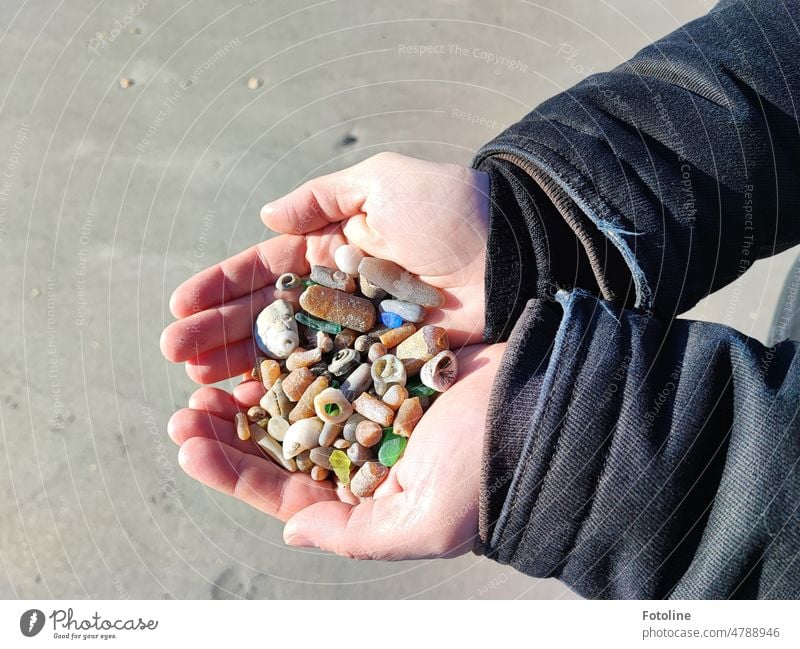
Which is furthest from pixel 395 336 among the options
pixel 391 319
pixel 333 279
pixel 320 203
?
pixel 320 203

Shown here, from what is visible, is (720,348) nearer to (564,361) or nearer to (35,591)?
(564,361)

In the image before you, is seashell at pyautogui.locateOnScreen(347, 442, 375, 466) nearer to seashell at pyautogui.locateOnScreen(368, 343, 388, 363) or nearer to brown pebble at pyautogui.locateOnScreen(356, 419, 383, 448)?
brown pebble at pyautogui.locateOnScreen(356, 419, 383, 448)

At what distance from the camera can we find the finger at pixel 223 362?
1189 mm

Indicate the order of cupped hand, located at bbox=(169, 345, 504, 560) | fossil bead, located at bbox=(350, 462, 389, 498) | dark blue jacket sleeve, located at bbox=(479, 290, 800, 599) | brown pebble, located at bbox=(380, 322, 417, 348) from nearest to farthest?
1. dark blue jacket sleeve, located at bbox=(479, 290, 800, 599)
2. cupped hand, located at bbox=(169, 345, 504, 560)
3. fossil bead, located at bbox=(350, 462, 389, 498)
4. brown pebble, located at bbox=(380, 322, 417, 348)

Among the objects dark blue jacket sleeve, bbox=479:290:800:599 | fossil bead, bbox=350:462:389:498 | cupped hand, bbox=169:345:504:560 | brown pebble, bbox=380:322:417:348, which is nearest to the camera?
dark blue jacket sleeve, bbox=479:290:800:599

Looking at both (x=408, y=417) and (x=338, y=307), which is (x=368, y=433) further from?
(x=338, y=307)

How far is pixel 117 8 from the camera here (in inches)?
62.0

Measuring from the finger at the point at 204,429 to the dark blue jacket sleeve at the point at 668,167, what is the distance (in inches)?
17.9

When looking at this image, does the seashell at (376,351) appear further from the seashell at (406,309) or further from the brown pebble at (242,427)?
the brown pebble at (242,427)

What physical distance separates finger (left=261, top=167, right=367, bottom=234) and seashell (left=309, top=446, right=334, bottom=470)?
373 mm

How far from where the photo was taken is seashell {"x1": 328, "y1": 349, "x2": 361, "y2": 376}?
1112 millimetres

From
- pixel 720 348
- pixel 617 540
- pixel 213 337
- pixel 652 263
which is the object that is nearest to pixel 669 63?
pixel 652 263

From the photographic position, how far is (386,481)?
3.34ft

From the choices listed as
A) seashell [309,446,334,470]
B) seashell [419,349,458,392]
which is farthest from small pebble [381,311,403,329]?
seashell [309,446,334,470]
